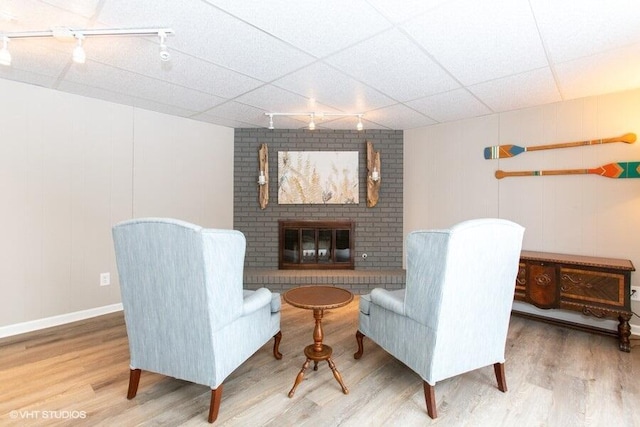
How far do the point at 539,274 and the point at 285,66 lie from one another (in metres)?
2.80

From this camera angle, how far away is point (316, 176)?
407 centimetres

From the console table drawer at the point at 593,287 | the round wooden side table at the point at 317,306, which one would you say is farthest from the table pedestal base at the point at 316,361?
the console table drawer at the point at 593,287

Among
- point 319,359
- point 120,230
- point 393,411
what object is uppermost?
point 120,230

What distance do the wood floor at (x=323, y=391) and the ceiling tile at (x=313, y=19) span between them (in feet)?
7.13

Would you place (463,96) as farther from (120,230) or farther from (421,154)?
(120,230)

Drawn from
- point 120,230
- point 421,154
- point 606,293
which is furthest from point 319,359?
point 421,154

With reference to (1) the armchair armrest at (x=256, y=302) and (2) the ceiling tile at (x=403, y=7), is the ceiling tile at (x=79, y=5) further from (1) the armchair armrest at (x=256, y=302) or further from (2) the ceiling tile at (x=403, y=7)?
(1) the armchair armrest at (x=256, y=302)

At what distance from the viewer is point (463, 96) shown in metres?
2.85

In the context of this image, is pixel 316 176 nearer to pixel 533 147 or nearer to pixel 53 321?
pixel 533 147

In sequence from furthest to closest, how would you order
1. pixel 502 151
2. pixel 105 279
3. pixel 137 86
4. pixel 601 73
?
pixel 502 151 < pixel 105 279 < pixel 137 86 < pixel 601 73

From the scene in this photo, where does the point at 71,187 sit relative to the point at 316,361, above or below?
above

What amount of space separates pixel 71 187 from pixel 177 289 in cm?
220

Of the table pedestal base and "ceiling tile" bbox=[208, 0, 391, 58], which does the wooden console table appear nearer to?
the table pedestal base

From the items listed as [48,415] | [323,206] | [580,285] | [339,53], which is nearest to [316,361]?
[48,415]
